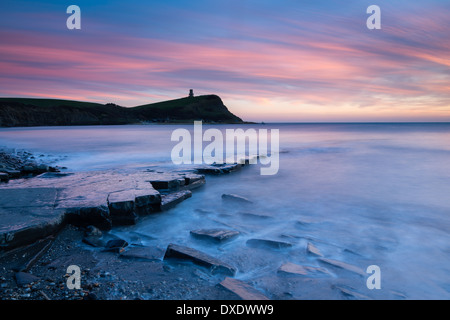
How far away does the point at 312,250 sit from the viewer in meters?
3.45

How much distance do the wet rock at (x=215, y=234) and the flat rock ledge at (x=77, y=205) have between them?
1.14 metres

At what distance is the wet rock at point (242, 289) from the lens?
7.86 ft

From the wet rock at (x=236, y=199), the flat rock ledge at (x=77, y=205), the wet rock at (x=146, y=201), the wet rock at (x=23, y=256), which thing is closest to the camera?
the wet rock at (x=23, y=256)

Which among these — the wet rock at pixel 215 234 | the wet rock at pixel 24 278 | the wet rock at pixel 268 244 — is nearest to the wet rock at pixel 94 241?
the wet rock at pixel 24 278

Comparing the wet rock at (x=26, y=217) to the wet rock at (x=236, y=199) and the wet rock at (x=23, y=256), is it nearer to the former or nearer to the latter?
the wet rock at (x=23, y=256)

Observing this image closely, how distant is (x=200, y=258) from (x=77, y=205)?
2166 millimetres

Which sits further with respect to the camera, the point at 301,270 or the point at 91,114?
the point at 91,114

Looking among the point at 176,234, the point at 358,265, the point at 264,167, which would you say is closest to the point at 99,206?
the point at 176,234

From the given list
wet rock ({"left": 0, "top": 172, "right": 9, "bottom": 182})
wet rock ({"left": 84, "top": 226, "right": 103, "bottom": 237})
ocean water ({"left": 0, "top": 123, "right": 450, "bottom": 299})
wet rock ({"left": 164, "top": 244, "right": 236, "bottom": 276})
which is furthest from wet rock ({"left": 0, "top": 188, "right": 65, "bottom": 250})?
wet rock ({"left": 0, "top": 172, "right": 9, "bottom": 182})

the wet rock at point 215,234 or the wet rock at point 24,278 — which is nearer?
the wet rock at point 24,278

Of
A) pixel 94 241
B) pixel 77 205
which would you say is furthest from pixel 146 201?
pixel 94 241

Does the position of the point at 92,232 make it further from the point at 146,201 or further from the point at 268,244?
the point at 268,244

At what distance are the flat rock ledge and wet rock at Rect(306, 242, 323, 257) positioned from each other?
8.64 feet
